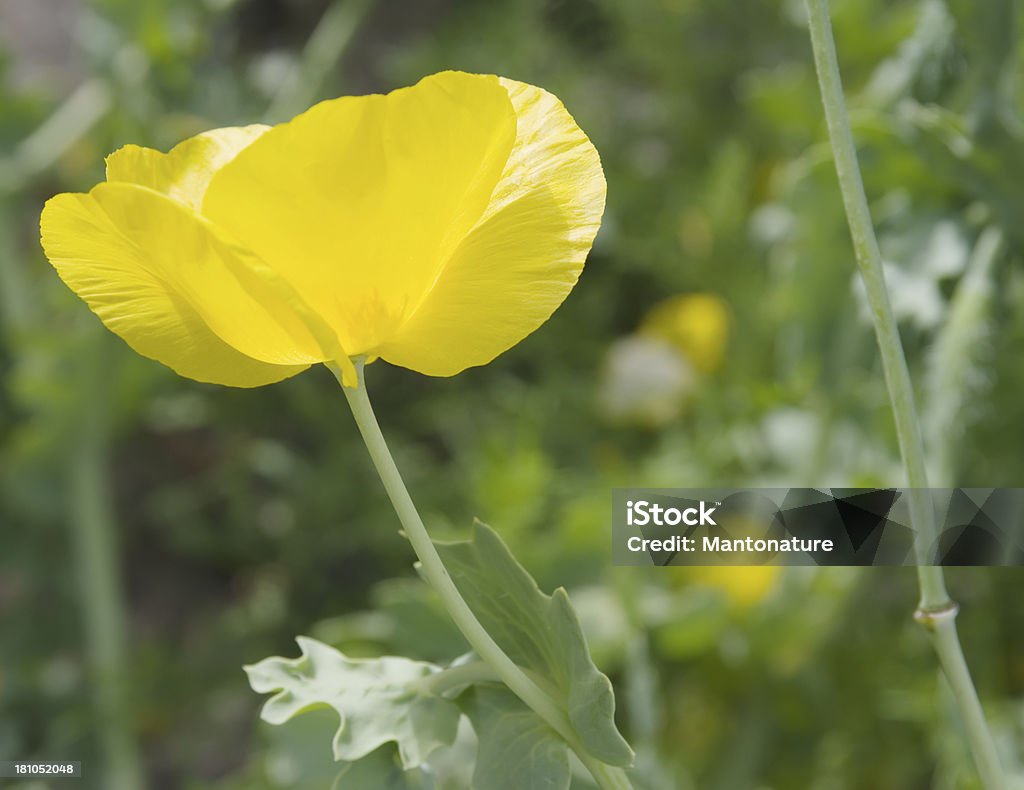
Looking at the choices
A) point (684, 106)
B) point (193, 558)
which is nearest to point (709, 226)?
point (684, 106)

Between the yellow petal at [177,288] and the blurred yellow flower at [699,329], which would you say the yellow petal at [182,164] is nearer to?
the yellow petal at [177,288]

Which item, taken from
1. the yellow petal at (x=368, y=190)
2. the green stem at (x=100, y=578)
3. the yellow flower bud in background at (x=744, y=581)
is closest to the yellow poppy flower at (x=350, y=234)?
the yellow petal at (x=368, y=190)

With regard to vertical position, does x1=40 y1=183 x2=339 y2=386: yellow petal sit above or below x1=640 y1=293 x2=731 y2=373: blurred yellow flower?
above

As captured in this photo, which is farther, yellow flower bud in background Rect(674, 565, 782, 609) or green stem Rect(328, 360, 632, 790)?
yellow flower bud in background Rect(674, 565, 782, 609)

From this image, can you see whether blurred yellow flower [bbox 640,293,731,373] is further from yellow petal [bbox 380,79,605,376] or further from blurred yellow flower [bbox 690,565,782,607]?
yellow petal [bbox 380,79,605,376]

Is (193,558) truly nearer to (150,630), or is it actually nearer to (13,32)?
(150,630)

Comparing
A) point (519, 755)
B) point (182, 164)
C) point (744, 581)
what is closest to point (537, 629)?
point (519, 755)

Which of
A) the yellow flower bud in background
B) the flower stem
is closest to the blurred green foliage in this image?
the yellow flower bud in background

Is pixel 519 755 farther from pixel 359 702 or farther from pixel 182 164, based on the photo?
pixel 182 164
